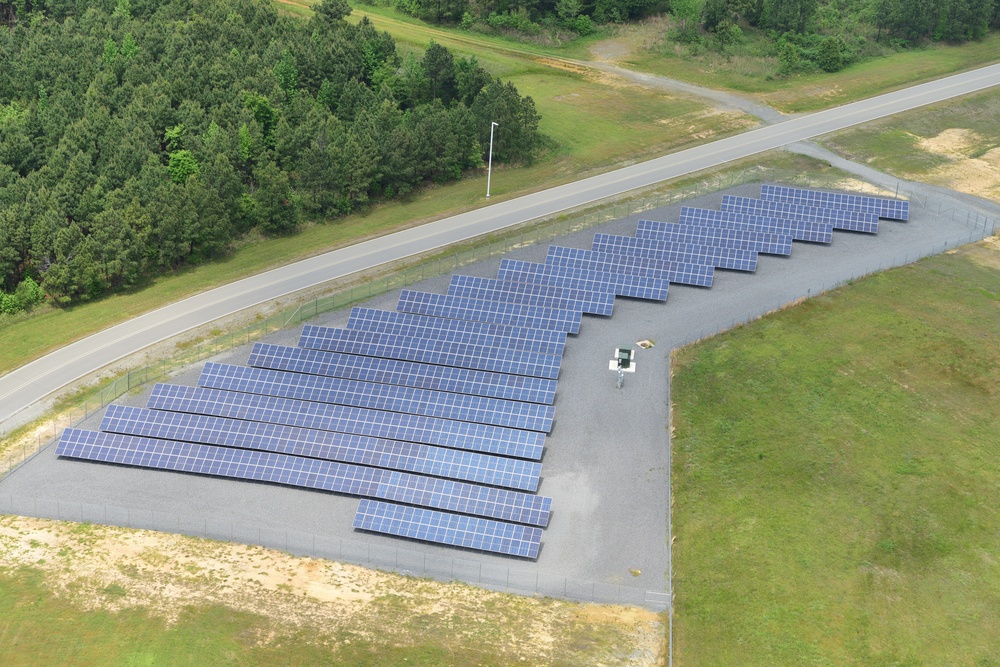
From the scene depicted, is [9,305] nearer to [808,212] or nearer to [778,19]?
[808,212]

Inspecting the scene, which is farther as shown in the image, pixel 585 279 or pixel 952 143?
pixel 952 143

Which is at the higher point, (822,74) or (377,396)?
(822,74)

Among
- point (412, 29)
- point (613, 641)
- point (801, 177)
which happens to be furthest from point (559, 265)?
point (412, 29)

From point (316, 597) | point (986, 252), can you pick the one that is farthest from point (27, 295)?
point (986, 252)

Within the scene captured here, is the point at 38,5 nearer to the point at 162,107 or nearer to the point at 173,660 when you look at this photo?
the point at 162,107

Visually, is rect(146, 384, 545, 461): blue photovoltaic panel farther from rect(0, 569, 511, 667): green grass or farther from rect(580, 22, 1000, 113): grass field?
rect(580, 22, 1000, 113): grass field

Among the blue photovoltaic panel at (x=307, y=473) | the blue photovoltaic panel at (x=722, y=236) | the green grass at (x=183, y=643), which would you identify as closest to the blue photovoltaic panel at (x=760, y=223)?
the blue photovoltaic panel at (x=722, y=236)
